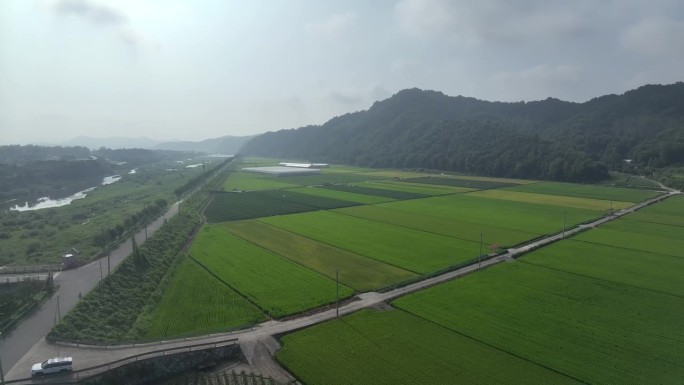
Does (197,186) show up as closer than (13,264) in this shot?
No

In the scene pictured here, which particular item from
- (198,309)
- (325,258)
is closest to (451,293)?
(325,258)

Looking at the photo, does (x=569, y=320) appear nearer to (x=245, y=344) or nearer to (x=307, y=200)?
(x=245, y=344)

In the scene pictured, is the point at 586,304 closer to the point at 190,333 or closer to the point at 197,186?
the point at 190,333

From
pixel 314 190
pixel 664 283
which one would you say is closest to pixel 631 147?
pixel 314 190

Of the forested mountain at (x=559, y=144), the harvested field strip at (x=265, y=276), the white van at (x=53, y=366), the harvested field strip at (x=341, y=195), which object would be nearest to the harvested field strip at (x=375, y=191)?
the harvested field strip at (x=341, y=195)

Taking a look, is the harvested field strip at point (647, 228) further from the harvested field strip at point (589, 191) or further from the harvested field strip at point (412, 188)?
the harvested field strip at point (412, 188)

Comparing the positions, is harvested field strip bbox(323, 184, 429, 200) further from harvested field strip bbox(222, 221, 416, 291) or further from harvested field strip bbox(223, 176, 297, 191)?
harvested field strip bbox(222, 221, 416, 291)

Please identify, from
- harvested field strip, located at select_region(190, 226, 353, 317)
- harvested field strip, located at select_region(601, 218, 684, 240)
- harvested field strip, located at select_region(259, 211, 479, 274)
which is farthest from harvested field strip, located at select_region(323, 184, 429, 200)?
harvested field strip, located at select_region(190, 226, 353, 317)
